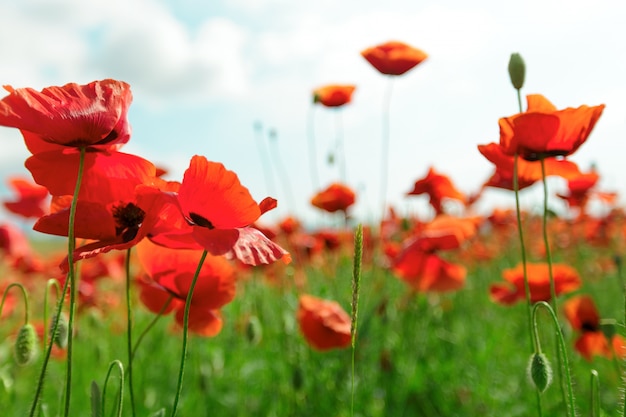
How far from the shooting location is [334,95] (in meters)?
3.03

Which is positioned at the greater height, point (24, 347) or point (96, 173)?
point (96, 173)

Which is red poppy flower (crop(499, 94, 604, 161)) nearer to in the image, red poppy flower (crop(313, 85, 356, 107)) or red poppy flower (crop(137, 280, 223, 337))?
red poppy flower (crop(137, 280, 223, 337))

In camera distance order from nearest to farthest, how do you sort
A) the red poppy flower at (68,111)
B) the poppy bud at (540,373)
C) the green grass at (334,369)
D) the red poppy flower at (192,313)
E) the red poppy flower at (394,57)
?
1. the red poppy flower at (68,111)
2. the poppy bud at (540,373)
3. the red poppy flower at (192,313)
4. the red poppy flower at (394,57)
5. the green grass at (334,369)

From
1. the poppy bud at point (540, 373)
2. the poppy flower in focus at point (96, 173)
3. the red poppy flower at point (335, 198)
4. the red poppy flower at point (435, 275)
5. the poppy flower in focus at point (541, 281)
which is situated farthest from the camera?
the red poppy flower at point (335, 198)

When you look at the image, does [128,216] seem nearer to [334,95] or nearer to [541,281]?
[541,281]

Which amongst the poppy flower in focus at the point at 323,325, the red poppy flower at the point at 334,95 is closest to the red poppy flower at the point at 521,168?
the poppy flower in focus at the point at 323,325

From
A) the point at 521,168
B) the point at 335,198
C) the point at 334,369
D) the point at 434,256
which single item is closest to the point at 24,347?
the point at 521,168

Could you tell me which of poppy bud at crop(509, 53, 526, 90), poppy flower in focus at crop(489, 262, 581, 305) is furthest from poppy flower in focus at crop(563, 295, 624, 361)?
poppy bud at crop(509, 53, 526, 90)

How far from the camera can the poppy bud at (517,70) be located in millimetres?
1272

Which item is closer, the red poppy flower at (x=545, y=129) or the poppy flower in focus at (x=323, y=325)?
the red poppy flower at (x=545, y=129)

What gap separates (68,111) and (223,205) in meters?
0.30

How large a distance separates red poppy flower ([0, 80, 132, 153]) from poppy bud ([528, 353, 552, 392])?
3.03 feet

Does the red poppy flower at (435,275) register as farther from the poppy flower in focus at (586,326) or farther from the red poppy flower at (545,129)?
the red poppy flower at (545,129)

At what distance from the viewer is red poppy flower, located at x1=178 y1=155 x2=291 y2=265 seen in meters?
0.92
